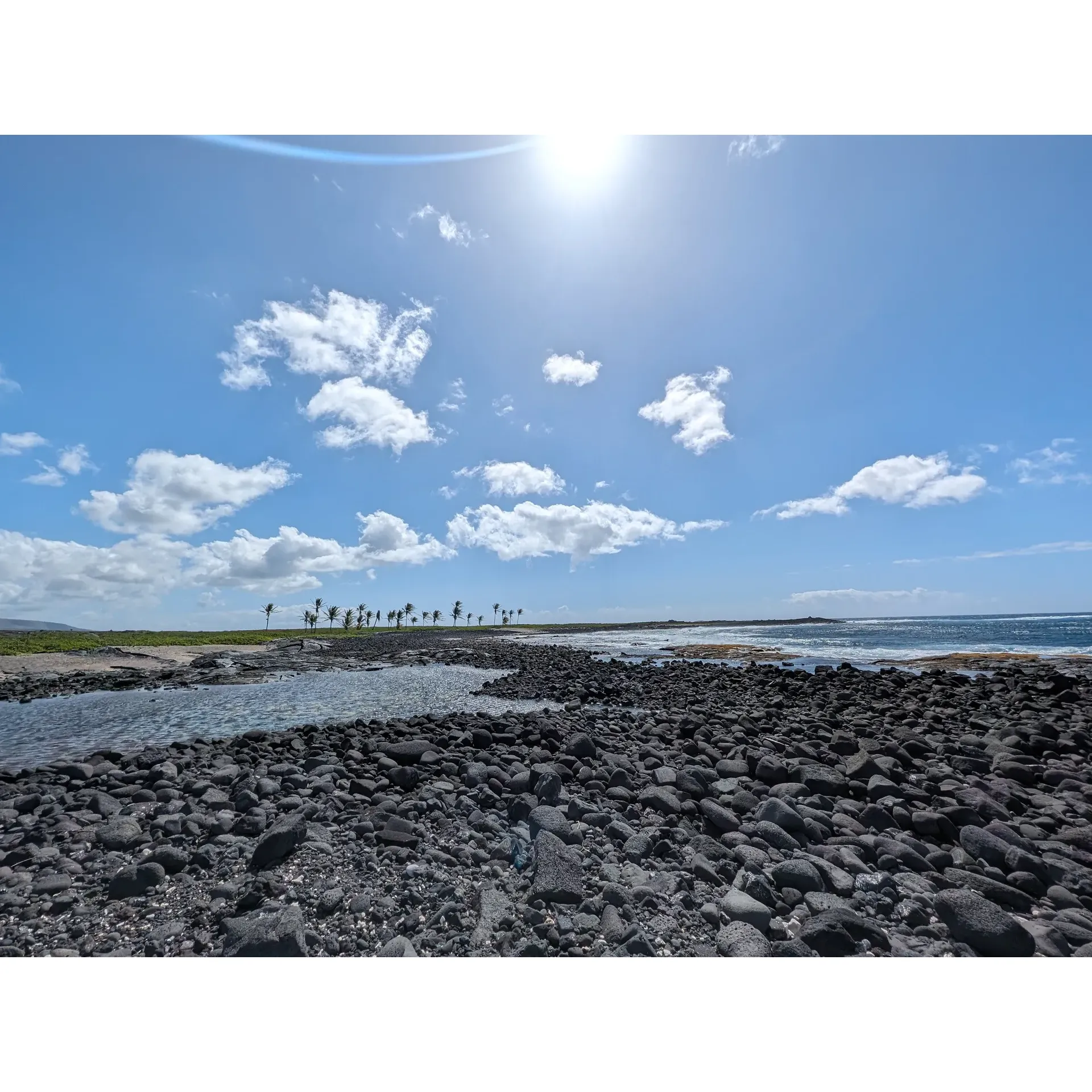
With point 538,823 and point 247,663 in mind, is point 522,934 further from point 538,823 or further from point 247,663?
point 247,663

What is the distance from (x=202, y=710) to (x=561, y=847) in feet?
56.6

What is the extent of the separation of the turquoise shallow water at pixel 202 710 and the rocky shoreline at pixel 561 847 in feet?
10.2

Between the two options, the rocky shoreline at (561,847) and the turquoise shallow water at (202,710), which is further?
the turquoise shallow water at (202,710)

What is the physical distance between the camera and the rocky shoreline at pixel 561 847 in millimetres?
4355

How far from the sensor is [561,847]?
18.4 ft

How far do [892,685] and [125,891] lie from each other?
23.6m

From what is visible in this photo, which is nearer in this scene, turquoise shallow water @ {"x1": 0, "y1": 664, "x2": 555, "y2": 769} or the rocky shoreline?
the rocky shoreline

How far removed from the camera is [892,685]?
19609mm

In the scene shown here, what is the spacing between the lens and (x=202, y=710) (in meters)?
17.3

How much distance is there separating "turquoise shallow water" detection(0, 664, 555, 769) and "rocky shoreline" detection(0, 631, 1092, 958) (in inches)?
122

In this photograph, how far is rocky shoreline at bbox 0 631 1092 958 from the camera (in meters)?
4.36

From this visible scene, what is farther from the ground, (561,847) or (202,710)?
(561,847)

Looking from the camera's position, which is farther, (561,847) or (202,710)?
(202,710)
